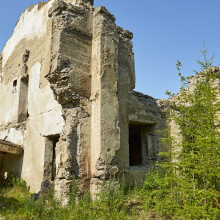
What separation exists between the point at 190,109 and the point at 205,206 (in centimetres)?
163

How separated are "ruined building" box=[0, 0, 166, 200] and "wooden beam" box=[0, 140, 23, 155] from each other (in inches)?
1.3

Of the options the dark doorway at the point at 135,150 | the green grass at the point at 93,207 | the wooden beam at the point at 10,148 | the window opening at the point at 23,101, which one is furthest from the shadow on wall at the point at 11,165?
the dark doorway at the point at 135,150

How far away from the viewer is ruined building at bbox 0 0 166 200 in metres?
5.39

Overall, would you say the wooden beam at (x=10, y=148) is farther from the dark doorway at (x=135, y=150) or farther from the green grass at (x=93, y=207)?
the dark doorway at (x=135, y=150)

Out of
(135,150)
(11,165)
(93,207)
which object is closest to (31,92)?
(11,165)

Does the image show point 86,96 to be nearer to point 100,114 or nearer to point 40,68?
point 100,114

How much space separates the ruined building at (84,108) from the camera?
539 centimetres

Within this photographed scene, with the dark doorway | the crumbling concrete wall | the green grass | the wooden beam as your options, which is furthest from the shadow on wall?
the dark doorway

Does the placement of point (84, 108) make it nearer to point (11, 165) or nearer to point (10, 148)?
point (10, 148)

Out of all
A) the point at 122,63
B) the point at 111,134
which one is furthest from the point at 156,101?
the point at 111,134

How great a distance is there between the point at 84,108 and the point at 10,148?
3815 mm

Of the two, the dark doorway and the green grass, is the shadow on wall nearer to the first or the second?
the green grass

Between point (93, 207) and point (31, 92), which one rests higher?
point (31, 92)

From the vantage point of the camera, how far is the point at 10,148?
7.93m
